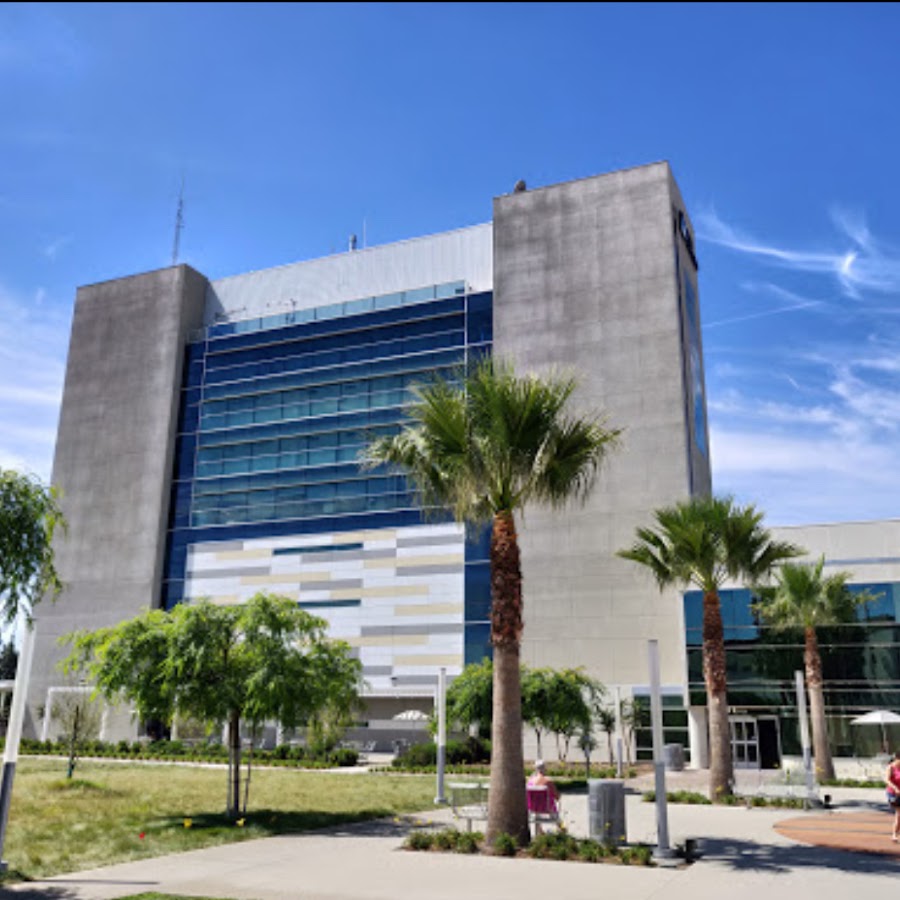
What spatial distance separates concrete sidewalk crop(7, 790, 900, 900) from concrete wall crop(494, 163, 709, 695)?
33.8 meters

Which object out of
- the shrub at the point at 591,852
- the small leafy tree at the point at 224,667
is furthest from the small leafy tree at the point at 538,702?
the shrub at the point at 591,852

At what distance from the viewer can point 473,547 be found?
195 feet

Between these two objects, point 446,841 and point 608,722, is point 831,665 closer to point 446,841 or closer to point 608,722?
point 608,722

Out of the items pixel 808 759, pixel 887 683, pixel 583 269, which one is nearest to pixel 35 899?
pixel 808 759

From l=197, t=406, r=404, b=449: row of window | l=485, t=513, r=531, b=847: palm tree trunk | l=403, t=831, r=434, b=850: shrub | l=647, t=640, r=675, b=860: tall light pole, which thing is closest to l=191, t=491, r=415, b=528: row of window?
l=197, t=406, r=404, b=449: row of window

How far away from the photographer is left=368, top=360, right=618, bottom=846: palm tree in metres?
17.1

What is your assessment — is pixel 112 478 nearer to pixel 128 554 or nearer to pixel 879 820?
pixel 128 554

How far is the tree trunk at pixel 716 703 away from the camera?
2619 centimetres

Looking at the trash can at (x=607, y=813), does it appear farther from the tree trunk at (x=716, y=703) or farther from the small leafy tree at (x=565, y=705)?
the small leafy tree at (x=565, y=705)

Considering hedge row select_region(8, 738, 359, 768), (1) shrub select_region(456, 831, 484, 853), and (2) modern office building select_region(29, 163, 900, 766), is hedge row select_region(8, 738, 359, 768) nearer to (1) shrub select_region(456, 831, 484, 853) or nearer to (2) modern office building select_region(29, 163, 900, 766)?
(2) modern office building select_region(29, 163, 900, 766)

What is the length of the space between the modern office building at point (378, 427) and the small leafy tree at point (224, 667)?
31.1m

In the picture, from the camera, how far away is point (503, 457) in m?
17.5

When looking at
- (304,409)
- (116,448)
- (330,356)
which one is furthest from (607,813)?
(116,448)

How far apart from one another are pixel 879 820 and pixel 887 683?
70.1 ft
